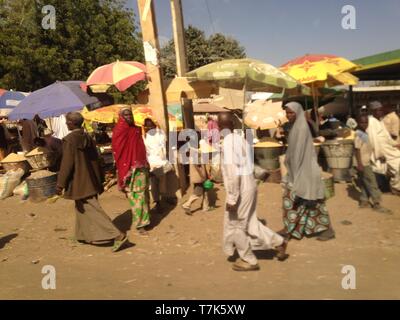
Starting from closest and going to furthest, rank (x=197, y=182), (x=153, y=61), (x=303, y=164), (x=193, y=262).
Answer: (x=193, y=262) → (x=303, y=164) → (x=197, y=182) → (x=153, y=61)

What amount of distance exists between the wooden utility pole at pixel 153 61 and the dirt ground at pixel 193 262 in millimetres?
1925

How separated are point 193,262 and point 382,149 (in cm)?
395

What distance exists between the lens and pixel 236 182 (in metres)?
4.16

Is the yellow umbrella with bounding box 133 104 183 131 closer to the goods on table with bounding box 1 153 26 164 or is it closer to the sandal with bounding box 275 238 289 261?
the goods on table with bounding box 1 153 26 164

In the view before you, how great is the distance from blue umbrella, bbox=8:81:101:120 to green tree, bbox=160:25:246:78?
18.1 m

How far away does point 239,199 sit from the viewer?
169 inches

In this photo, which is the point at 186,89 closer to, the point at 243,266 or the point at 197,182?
the point at 197,182

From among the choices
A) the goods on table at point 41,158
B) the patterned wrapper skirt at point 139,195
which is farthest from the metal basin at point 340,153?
the goods on table at point 41,158

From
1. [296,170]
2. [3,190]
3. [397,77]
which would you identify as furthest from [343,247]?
[397,77]

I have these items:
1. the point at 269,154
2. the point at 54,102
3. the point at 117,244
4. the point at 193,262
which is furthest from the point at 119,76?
the point at 193,262

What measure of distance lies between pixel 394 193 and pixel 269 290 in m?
4.48

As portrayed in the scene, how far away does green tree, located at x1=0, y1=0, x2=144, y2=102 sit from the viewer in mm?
16781

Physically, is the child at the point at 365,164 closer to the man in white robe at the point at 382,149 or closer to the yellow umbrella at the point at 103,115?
the man in white robe at the point at 382,149

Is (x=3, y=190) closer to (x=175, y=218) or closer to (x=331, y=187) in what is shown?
(x=175, y=218)
